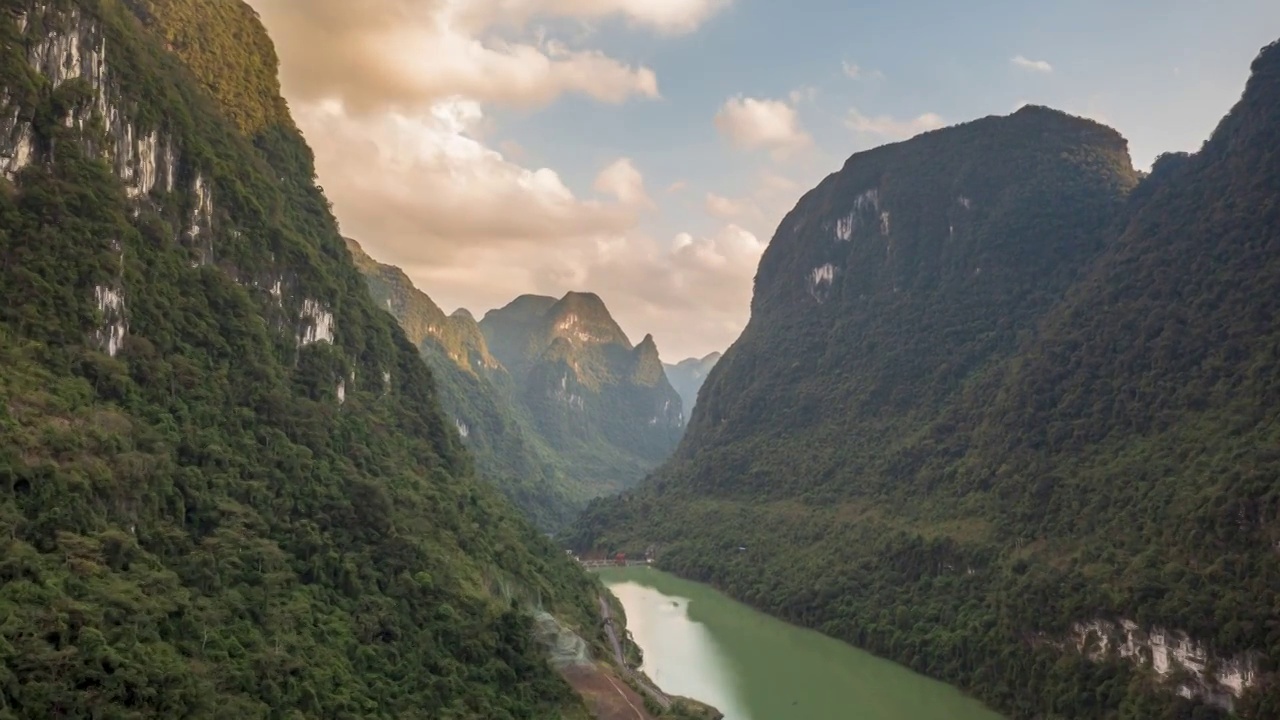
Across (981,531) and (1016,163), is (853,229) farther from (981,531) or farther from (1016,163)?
(981,531)

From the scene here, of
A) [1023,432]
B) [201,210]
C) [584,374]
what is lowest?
[1023,432]

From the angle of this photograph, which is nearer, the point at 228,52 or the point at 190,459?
the point at 190,459

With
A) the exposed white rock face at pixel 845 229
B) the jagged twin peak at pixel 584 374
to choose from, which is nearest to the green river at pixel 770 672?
the exposed white rock face at pixel 845 229

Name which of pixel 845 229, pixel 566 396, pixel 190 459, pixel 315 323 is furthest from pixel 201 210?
pixel 566 396

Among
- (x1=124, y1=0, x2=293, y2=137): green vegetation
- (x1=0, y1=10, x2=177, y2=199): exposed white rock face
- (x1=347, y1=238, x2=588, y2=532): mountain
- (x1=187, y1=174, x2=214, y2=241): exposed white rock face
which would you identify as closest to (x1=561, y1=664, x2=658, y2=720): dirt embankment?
(x1=187, y1=174, x2=214, y2=241): exposed white rock face

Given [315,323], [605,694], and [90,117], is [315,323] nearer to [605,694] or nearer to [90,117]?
[90,117]

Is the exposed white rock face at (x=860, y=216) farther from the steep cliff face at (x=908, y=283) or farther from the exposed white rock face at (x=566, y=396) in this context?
the exposed white rock face at (x=566, y=396)
